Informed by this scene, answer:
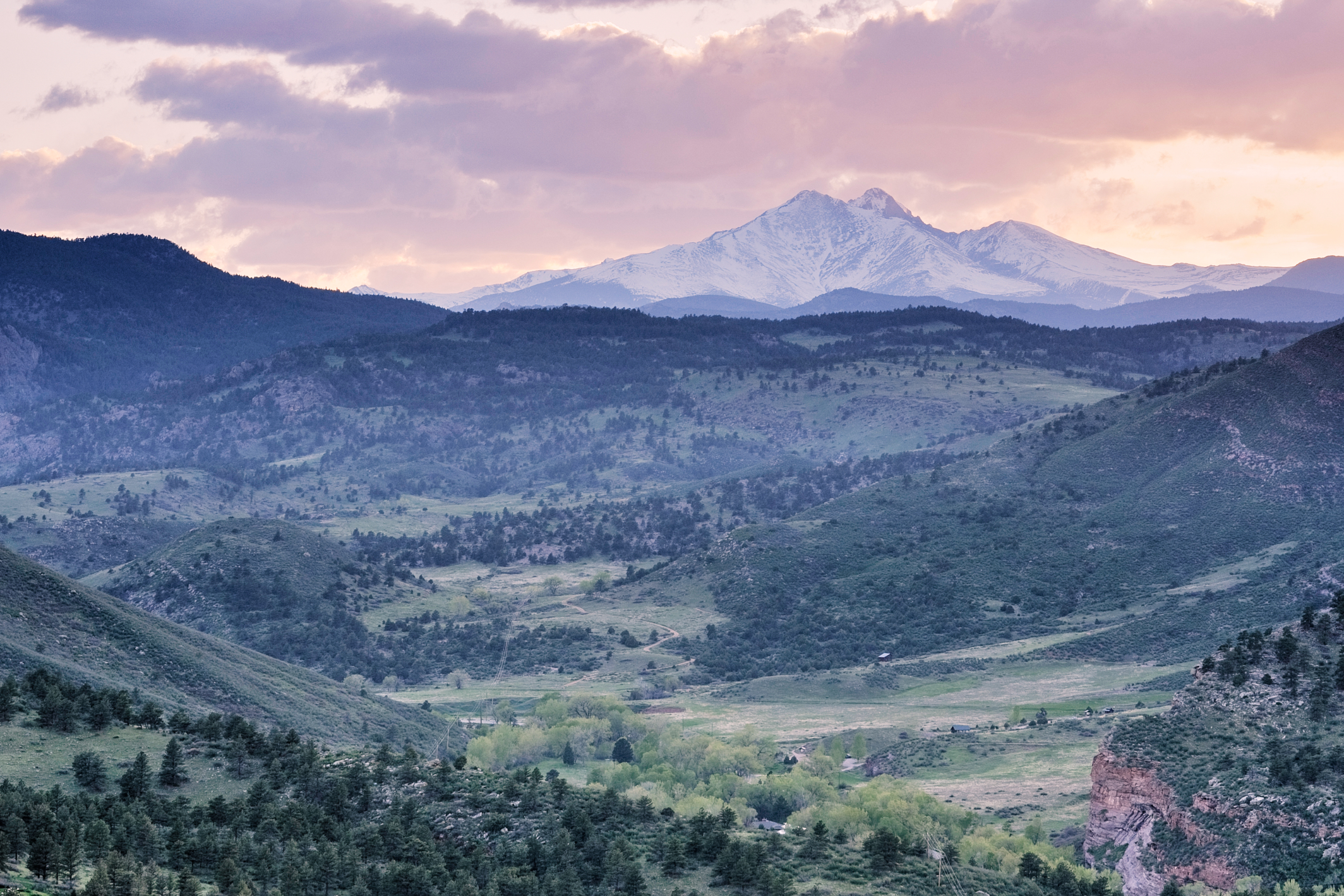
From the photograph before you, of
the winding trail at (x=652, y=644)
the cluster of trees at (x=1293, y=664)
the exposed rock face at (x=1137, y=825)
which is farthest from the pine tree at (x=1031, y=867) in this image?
the winding trail at (x=652, y=644)

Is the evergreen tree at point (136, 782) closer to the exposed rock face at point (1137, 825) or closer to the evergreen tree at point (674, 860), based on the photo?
the evergreen tree at point (674, 860)

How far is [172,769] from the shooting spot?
66.1 meters

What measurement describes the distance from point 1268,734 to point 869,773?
39709mm

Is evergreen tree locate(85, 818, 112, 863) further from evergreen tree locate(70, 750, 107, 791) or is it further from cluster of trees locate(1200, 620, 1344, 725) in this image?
cluster of trees locate(1200, 620, 1344, 725)

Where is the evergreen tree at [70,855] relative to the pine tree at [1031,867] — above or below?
above

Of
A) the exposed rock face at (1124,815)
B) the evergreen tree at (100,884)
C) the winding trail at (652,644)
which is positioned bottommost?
the winding trail at (652,644)

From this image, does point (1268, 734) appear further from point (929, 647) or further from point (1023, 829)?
point (929, 647)

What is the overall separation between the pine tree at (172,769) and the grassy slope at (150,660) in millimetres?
19169

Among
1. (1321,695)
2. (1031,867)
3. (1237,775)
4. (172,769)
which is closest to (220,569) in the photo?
(172,769)

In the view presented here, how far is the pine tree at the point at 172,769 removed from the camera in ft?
215

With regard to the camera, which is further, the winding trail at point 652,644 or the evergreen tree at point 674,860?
the winding trail at point 652,644

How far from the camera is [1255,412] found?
177 metres

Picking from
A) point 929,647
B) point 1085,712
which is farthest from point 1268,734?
point 929,647

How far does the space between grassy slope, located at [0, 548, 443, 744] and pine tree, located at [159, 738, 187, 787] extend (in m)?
19.2
